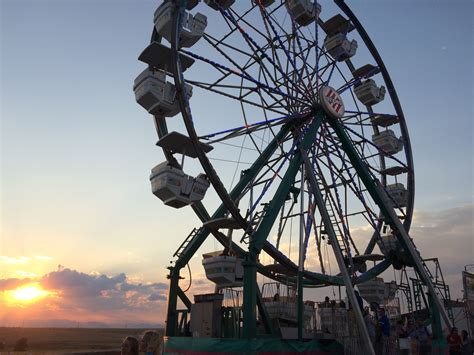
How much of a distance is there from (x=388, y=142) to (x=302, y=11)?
26.0ft

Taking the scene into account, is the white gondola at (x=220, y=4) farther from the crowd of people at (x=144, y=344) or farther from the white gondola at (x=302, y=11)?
the crowd of people at (x=144, y=344)

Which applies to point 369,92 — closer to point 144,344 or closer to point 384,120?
point 384,120

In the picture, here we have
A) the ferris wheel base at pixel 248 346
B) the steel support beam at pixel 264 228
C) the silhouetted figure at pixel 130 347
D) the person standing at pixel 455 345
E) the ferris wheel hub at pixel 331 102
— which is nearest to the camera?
the silhouetted figure at pixel 130 347

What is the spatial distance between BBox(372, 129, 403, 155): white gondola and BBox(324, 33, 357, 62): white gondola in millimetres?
4436

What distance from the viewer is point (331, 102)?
59.4 ft

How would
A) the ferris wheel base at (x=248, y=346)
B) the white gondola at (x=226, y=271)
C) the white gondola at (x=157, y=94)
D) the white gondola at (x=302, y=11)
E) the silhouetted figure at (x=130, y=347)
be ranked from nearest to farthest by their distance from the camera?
1. the silhouetted figure at (x=130, y=347)
2. the ferris wheel base at (x=248, y=346)
3. the white gondola at (x=226, y=271)
4. the white gondola at (x=157, y=94)
5. the white gondola at (x=302, y=11)

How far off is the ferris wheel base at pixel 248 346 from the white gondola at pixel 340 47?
13.3m

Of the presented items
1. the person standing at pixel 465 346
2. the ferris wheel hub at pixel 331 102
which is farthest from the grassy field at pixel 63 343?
the ferris wheel hub at pixel 331 102

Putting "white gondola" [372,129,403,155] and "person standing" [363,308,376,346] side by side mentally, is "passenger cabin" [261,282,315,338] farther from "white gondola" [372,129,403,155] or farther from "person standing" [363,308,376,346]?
"white gondola" [372,129,403,155]

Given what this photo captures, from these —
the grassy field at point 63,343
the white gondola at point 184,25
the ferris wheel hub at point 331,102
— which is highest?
the white gondola at point 184,25

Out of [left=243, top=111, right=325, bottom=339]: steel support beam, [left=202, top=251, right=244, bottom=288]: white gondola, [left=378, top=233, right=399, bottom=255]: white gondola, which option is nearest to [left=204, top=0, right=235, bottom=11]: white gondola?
[left=243, top=111, right=325, bottom=339]: steel support beam

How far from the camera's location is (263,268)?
19250 mm

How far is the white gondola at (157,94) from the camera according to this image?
13961 millimetres

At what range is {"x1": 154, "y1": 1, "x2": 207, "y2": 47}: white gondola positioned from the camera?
1453 centimetres
